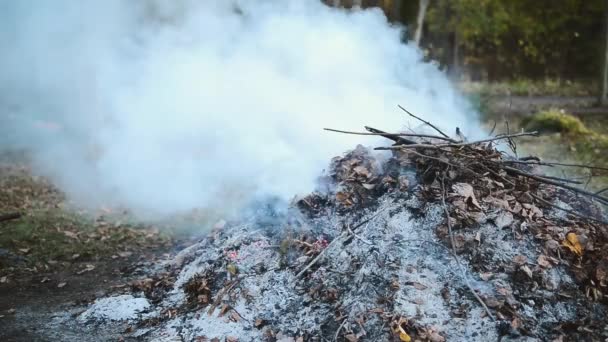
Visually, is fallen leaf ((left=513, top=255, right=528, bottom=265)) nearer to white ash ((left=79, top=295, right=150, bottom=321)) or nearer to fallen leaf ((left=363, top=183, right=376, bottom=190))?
fallen leaf ((left=363, top=183, right=376, bottom=190))

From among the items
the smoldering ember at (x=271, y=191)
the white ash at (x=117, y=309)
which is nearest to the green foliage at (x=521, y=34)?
the smoldering ember at (x=271, y=191)

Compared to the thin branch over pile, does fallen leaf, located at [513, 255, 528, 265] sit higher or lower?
lower

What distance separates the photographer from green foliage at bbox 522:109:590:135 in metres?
10.3

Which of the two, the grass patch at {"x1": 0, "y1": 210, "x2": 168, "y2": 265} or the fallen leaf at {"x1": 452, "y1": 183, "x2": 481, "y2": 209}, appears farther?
the grass patch at {"x1": 0, "y1": 210, "x2": 168, "y2": 265}

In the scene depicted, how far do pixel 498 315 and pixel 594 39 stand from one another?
17.0m

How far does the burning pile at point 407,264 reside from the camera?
3.62 metres

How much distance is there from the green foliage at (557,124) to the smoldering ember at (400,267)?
21.0ft

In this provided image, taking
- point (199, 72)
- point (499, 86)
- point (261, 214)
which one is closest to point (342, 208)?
point (261, 214)

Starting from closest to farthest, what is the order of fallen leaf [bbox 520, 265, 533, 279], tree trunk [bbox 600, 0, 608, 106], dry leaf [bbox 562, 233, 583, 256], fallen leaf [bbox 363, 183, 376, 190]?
1. fallen leaf [bbox 520, 265, 533, 279]
2. dry leaf [bbox 562, 233, 583, 256]
3. fallen leaf [bbox 363, 183, 376, 190]
4. tree trunk [bbox 600, 0, 608, 106]

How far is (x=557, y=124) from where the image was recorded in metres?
10.5

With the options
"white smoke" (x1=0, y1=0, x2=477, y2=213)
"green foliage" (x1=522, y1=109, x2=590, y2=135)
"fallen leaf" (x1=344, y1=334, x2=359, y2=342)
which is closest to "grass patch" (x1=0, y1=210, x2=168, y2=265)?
"white smoke" (x1=0, y1=0, x2=477, y2=213)

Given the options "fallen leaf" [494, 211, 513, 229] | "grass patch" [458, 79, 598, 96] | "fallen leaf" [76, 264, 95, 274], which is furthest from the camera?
"grass patch" [458, 79, 598, 96]

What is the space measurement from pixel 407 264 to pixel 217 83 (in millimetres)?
4372

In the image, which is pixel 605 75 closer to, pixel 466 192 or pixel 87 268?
pixel 466 192
